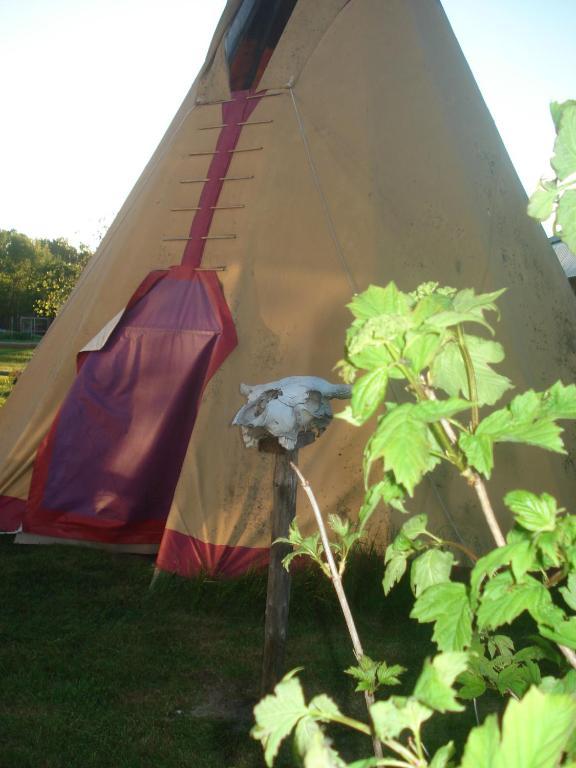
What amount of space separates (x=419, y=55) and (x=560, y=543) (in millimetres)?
4806

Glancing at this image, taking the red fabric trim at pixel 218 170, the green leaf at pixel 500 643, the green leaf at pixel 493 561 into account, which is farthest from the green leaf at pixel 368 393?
the red fabric trim at pixel 218 170

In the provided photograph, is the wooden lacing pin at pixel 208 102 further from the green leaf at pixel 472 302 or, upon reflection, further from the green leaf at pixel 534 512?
the green leaf at pixel 534 512

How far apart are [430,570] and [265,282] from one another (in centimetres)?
356

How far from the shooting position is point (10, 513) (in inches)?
208

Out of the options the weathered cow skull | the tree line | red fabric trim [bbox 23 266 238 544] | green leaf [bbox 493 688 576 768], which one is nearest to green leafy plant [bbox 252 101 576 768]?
green leaf [bbox 493 688 576 768]

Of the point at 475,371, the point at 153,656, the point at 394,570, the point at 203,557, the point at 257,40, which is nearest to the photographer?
the point at 475,371

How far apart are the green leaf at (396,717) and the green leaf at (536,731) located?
13 cm

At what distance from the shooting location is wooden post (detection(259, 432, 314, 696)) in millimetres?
2844

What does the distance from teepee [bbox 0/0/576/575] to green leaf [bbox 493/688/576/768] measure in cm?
366

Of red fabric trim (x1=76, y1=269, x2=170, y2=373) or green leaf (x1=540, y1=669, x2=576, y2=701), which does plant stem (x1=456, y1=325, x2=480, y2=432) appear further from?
red fabric trim (x1=76, y1=269, x2=170, y2=373)

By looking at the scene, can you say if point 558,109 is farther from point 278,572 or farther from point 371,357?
point 278,572

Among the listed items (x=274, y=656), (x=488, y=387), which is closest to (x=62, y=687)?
(x=274, y=656)

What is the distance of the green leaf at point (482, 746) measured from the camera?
79cm

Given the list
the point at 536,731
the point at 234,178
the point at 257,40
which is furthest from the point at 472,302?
the point at 257,40
